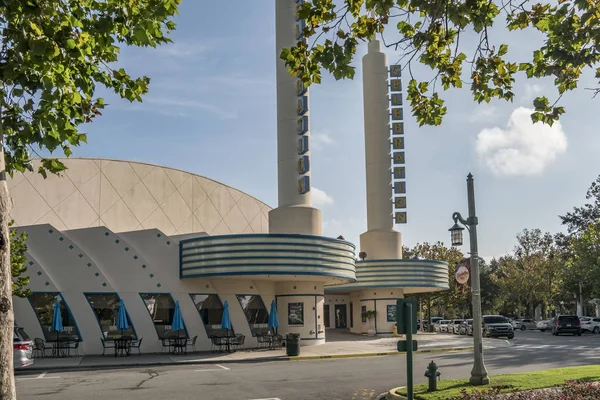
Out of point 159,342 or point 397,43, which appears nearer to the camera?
point 397,43

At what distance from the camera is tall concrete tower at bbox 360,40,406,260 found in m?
45.0

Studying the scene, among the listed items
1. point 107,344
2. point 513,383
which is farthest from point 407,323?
point 107,344

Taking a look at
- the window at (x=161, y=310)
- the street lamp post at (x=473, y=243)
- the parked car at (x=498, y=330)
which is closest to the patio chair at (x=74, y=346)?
the window at (x=161, y=310)

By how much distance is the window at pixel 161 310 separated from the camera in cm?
2989

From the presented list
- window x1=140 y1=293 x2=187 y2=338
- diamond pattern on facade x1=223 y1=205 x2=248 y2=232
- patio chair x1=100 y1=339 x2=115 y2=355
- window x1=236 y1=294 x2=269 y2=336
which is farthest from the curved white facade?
diamond pattern on facade x1=223 y1=205 x2=248 y2=232

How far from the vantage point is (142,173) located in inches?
1363

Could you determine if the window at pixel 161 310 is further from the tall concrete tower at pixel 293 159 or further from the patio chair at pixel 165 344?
the tall concrete tower at pixel 293 159

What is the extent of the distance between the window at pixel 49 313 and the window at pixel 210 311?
19.4ft

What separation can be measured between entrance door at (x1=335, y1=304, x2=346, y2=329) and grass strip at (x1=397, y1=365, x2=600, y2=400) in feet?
118

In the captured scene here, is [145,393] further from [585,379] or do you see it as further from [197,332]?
[197,332]

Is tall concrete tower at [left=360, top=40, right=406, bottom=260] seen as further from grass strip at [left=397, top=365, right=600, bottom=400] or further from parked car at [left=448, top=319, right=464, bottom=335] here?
grass strip at [left=397, top=365, right=600, bottom=400]

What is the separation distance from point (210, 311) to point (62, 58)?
24114mm

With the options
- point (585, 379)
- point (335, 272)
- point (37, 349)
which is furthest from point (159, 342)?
point (585, 379)

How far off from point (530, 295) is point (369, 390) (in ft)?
190
